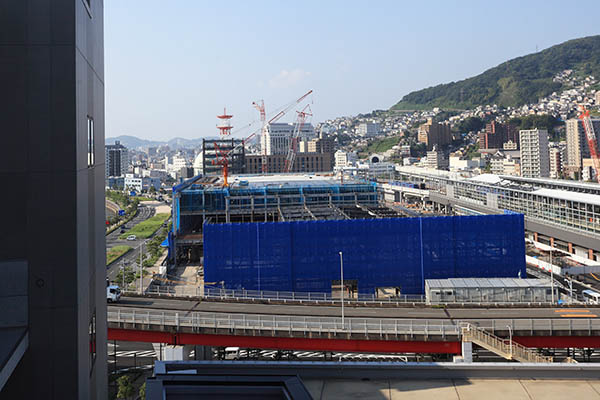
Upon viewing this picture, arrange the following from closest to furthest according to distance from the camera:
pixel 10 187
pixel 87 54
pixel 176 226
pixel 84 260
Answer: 1. pixel 10 187
2. pixel 84 260
3. pixel 87 54
4. pixel 176 226

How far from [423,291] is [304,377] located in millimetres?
26317

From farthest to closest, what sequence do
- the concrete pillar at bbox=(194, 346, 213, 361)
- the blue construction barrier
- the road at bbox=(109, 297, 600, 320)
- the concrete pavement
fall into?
the blue construction barrier, the concrete pillar at bbox=(194, 346, 213, 361), the road at bbox=(109, 297, 600, 320), the concrete pavement

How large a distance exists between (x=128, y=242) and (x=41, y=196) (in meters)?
64.2

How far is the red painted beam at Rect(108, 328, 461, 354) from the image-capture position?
21.2 m

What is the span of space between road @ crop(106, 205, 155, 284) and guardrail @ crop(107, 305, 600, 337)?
2150cm

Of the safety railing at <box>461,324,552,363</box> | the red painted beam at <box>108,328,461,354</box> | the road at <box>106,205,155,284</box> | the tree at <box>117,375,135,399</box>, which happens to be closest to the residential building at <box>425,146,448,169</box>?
the road at <box>106,205,155,284</box>

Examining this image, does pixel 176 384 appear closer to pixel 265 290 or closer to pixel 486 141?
pixel 265 290

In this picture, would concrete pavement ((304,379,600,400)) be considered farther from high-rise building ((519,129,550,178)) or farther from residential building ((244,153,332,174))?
residential building ((244,153,332,174))

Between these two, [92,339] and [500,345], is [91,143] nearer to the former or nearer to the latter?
[92,339]

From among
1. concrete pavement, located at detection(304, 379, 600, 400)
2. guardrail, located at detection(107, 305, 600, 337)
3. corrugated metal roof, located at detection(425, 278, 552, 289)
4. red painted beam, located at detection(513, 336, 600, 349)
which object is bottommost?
red painted beam, located at detection(513, 336, 600, 349)

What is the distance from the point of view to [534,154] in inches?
4562

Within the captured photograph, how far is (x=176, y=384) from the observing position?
708 cm

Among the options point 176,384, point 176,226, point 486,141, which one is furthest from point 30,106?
point 486,141

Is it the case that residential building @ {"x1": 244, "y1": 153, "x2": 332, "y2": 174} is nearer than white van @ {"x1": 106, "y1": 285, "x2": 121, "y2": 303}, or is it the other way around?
white van @ {"x1": 106, "y1": 285, "x2": 121, "y2": 303}
